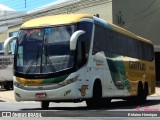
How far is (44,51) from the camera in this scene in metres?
17.8

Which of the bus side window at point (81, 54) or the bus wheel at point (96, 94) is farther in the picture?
the bus wheel at point (96, 94)

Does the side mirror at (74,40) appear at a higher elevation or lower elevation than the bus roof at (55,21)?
lower

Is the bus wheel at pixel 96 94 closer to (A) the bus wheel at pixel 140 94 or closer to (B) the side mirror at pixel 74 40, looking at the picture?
(B) the side mirror at pixel 74 40

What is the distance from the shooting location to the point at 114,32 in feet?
70.7

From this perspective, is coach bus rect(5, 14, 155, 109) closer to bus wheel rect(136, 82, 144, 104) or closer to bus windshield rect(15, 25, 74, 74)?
bus windshield rect(15, 25, 74, 74)

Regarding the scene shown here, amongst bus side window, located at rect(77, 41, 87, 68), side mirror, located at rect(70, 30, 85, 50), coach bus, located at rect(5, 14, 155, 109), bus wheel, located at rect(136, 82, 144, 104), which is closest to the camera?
side mirror, located at rect(70, 30, 85, 50)

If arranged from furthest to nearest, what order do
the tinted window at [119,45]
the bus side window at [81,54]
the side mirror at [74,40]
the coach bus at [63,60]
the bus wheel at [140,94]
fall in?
the bus wheel at [140,94]
the tinted window at [119,45]
the bus side window at [81,54]
the coach bus at [63,60]
the side mirror at [74,40]

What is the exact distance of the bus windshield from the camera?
17438 millimetres

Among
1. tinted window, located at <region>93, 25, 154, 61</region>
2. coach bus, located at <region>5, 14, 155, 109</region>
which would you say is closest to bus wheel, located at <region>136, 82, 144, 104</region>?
tinted window, located at <region>93, 25, 154, 61</region>

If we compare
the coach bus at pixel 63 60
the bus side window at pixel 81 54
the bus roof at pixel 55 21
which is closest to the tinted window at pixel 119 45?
the coach bus at pixel 63 60

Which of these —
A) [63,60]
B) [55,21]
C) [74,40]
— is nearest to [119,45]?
[55,21]

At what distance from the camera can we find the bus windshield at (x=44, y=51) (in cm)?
1744

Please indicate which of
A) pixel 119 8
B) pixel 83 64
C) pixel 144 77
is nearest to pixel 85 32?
pixel 83 64

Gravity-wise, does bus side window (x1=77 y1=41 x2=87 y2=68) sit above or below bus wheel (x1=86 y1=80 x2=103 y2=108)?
above
